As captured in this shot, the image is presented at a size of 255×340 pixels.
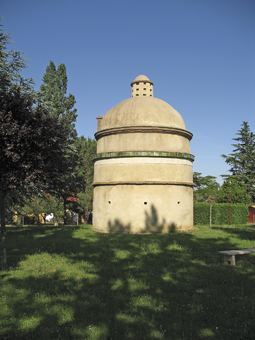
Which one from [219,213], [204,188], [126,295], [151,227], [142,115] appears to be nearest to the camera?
[126,295]

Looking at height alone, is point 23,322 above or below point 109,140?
below

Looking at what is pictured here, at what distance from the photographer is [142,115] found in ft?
63.4

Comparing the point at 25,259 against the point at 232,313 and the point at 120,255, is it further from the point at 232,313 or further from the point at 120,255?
the point at 232,313

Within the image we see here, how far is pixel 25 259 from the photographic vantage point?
11.2m

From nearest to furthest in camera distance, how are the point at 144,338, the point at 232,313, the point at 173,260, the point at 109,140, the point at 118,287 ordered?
the point at 144,338 < the point at 232,313 < the point at 118,287 < the point at 173,260 < the point at 109,140

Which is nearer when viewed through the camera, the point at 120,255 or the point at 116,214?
the point at 120,255

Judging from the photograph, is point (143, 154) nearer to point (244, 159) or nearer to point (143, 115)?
point (143, 115)

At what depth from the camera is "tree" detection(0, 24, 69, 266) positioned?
31.4ft

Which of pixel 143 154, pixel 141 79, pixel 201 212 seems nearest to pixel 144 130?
pixel 143 154

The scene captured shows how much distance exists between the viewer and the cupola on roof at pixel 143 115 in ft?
63.3

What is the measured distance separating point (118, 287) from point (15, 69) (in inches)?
540

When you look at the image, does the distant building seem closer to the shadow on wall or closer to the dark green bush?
the shadow on wall

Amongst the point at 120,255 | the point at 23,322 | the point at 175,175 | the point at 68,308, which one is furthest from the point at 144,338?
the point at 175,175

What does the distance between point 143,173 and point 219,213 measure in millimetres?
15965
